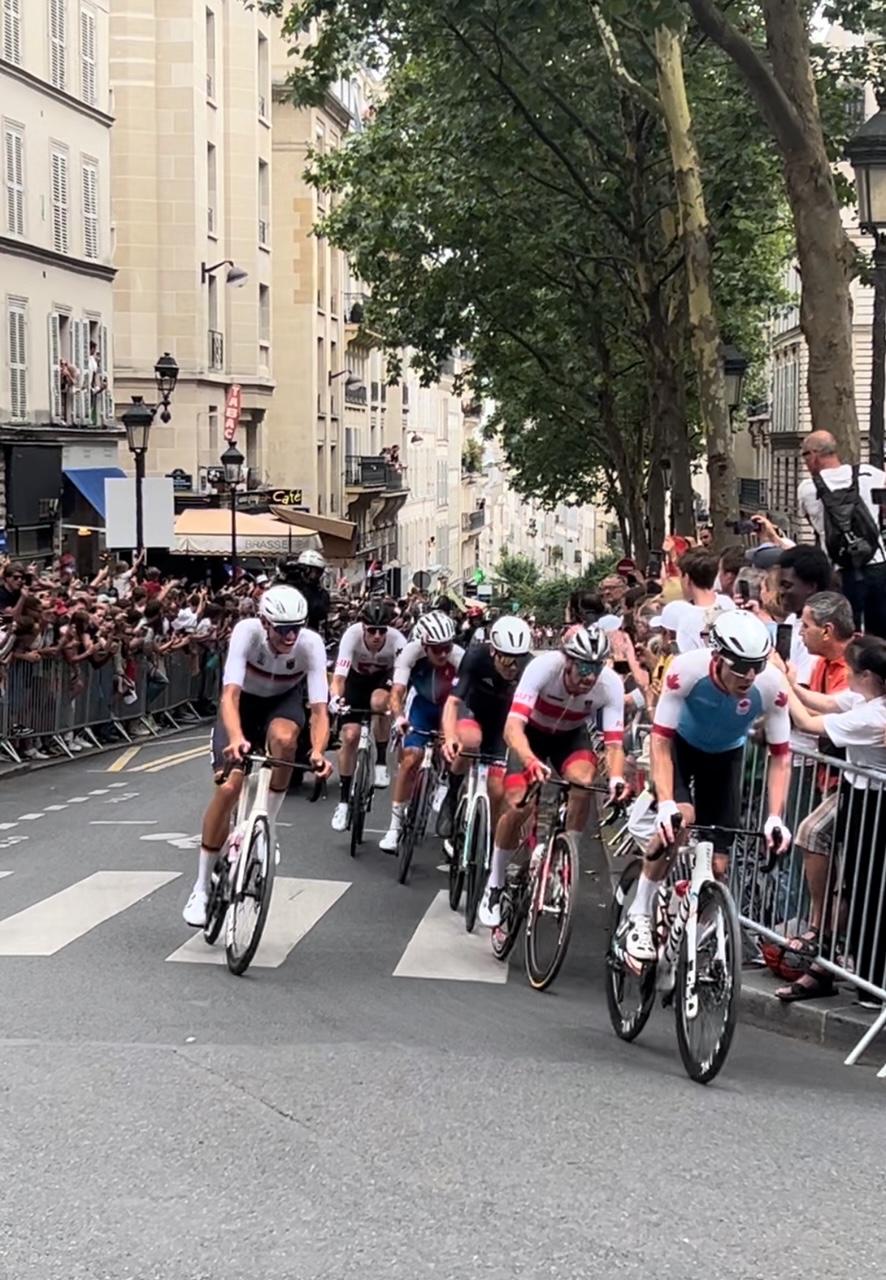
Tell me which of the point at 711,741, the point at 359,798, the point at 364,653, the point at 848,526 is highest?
the point at 848,526

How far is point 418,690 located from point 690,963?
576cm

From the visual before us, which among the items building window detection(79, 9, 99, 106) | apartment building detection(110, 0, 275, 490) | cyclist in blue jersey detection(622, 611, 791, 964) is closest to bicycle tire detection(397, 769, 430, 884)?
cyclist in blue jersey detection(622, 611, 791, 964)

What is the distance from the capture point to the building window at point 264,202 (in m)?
58.4

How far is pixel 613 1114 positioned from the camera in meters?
7.04

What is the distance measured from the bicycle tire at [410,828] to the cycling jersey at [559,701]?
300 centimetres

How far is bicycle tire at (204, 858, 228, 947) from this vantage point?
33.0ft

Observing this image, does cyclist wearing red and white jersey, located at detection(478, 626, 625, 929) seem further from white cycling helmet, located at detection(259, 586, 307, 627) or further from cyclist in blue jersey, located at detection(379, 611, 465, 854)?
cyclist in blue jersey, located at detection(379, 611, 465, 854)

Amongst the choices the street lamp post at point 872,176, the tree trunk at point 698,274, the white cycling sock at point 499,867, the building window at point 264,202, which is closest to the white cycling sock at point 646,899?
the white cycling sock at point 499,867

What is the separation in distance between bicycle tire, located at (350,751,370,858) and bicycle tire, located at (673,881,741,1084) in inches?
257

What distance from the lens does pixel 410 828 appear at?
1334 cm

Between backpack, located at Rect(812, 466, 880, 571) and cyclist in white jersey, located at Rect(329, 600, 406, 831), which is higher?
backpack, located at Rect(812, 466, 880, 571)

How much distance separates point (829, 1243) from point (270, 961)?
5.06 meters

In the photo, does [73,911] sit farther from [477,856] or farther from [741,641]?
[741,641]

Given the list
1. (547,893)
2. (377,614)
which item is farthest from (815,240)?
(547,893)
